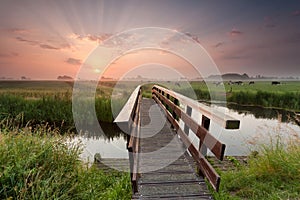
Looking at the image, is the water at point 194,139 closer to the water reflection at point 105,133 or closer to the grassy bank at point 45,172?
the water reflection at point 105,133

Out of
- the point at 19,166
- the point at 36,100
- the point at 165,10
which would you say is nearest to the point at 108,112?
the point at 36,100

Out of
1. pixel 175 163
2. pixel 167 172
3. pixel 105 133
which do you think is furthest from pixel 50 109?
pixel 167 172

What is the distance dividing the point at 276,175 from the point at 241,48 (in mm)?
17487

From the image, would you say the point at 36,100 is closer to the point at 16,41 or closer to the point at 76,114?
the point at 76,114

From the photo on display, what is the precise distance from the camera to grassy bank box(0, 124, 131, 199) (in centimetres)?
294

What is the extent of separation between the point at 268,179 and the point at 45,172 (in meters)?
3.73

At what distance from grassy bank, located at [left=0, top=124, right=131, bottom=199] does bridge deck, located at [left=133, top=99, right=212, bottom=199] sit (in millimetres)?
459

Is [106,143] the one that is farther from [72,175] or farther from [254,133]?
[254,133]

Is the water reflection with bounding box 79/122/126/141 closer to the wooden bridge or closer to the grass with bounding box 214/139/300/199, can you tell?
the wooden bridge

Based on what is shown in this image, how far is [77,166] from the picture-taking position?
14.0 feet

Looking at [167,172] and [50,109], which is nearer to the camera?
[167,172]

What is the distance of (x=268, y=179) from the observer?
4.00m

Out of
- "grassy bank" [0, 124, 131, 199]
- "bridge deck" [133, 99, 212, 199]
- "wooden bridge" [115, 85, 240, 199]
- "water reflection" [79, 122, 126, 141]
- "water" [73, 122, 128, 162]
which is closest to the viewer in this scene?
"wooden bridge" [115, 85, 240, 199]

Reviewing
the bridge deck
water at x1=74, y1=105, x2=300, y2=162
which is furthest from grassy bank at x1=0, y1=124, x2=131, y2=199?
water at x1=74, y1=105, x2=300, y2=162
